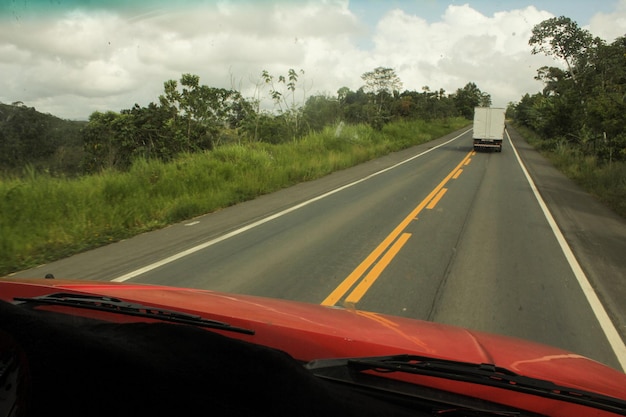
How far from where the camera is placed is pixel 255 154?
1545 centimetres

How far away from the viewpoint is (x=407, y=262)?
251 inches

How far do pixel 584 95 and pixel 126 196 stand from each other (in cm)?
3309

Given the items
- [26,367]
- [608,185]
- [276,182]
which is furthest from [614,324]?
[608,185]

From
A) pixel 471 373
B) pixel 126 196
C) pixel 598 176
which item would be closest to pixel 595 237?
pixel 471 373

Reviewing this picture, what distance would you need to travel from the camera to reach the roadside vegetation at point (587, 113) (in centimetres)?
1567

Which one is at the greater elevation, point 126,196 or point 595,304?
point 126,196

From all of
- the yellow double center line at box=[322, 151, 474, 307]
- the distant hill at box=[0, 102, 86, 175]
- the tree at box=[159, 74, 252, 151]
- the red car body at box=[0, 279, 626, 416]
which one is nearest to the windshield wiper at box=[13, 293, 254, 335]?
the red car body at box=[0, 279, 626, 416]

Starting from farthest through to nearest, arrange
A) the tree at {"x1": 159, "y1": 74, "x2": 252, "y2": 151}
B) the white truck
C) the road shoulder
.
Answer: the white truck → the tree at {"x1": 159, "y1": 74, "x2": 252, "y2": 151} → the road shoulder

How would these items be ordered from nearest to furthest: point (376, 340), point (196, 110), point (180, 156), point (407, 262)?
point (376, 340) < point (407, 262) < point (180, 156) < point (196, 110)

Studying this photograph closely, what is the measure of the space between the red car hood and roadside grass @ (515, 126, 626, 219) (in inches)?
403

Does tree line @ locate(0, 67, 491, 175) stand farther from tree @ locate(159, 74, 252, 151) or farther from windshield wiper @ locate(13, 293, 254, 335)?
windshield wiper @ locate(13, 293, 254, 335)

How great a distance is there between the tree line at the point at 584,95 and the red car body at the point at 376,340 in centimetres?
1537

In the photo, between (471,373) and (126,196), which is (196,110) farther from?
(471,373)

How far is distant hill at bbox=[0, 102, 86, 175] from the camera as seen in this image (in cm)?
955
